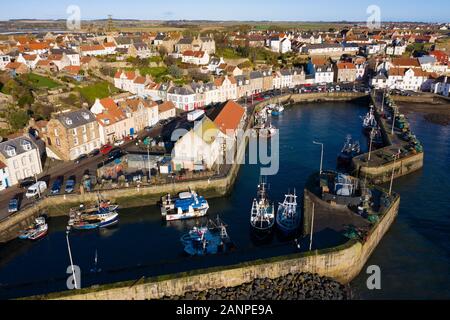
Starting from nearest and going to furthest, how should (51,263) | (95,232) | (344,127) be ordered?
1. (51,263)
2. (95,232)
3. (344,127)

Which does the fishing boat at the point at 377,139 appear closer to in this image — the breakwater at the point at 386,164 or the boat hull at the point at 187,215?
the breakwater at the point at 386,164

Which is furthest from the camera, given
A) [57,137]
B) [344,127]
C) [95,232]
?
[344,127]

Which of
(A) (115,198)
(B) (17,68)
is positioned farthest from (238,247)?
(B) (17,68)

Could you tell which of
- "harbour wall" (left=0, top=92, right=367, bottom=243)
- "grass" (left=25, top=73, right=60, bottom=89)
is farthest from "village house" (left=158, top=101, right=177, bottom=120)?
"harbour wall" (left=0, top=92, right=367, bottom=243)
